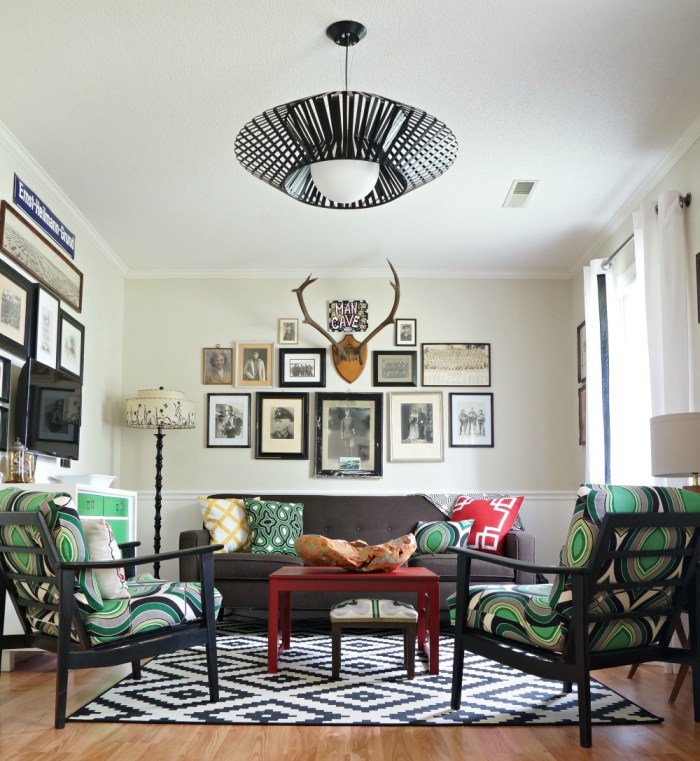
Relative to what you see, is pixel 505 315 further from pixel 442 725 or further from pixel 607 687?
pixel 442 725

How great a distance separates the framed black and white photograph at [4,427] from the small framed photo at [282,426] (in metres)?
2.46

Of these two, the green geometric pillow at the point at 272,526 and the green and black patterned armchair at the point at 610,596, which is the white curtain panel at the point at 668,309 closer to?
the green and black patterned armchair at the point at 610,596

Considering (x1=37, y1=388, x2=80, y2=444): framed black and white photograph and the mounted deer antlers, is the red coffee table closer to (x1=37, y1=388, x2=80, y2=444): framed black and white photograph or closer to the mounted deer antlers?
(x1=37, y1=388, x2=80, y2=444): framed black and white photograph

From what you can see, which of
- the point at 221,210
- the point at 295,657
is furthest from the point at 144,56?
the point at 295,657

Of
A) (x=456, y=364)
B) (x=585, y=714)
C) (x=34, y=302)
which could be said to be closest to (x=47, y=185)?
(x=34, y=302)

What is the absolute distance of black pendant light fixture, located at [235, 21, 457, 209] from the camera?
3.20m

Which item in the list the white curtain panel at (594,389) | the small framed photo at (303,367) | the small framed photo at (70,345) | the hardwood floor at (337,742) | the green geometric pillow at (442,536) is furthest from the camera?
the small framed photo at (303,367)

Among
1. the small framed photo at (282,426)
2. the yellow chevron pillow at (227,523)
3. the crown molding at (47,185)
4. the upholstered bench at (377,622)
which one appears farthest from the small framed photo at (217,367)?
the upholstered bench at (377,622)

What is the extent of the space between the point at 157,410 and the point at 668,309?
3519 mm

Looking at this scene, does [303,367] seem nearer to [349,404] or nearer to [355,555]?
[349,404]

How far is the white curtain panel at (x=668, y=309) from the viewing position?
4.21 meters

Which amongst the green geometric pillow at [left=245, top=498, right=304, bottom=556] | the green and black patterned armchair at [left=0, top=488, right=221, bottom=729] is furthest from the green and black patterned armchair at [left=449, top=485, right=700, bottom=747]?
the green geometric pillow at [left=245, top=498, right=304, bottom=556]

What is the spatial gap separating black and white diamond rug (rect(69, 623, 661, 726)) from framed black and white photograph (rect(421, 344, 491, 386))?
2703 millimetres

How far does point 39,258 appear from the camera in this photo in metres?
4.85
